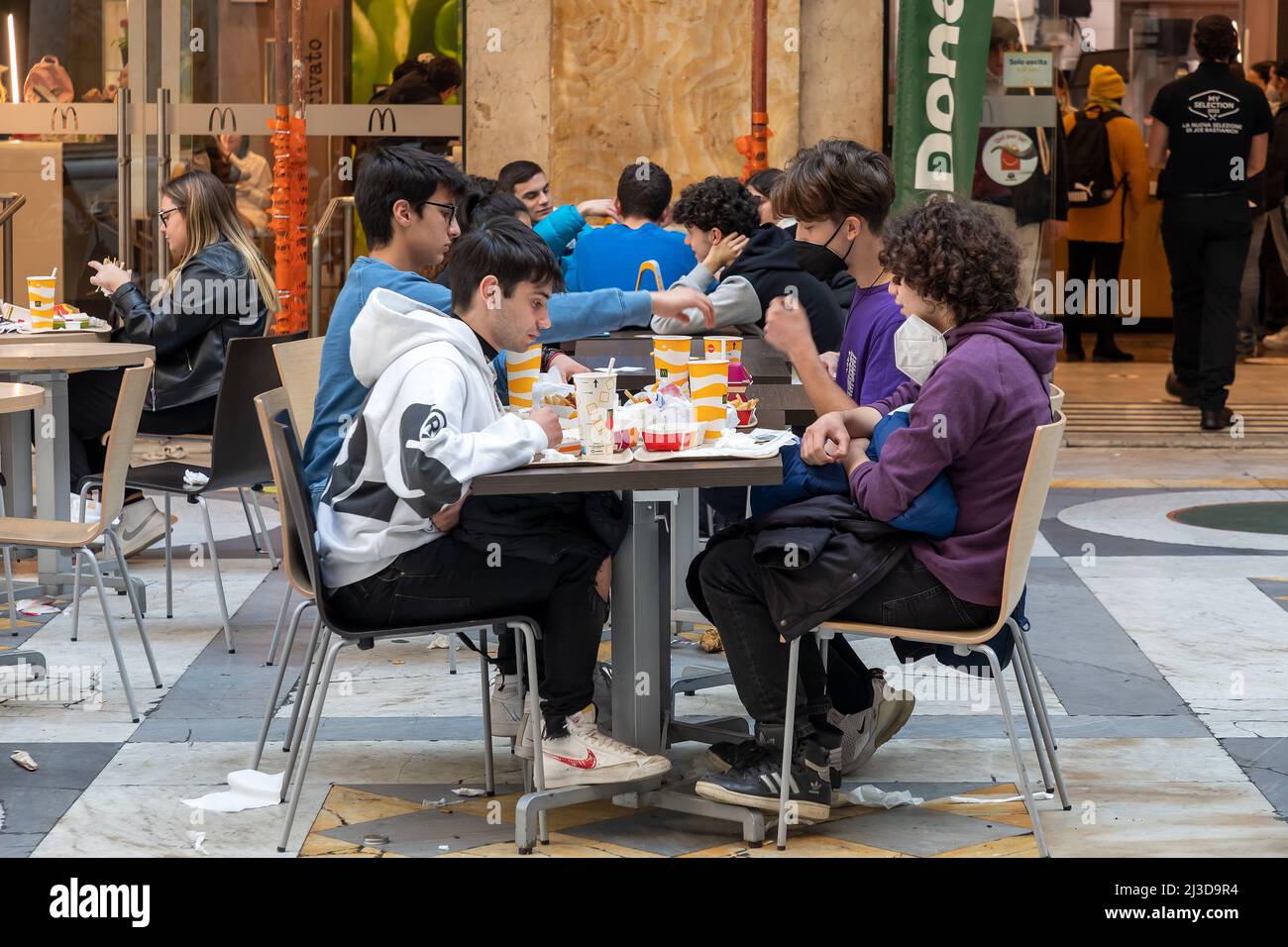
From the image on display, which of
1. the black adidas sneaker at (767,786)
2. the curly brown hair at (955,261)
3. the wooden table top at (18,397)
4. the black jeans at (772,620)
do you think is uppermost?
the curly brown hair at (955,261)

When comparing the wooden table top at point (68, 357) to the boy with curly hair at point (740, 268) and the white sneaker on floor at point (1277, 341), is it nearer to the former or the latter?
the boy with curly hair at point (740, 268)

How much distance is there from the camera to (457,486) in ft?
11.6

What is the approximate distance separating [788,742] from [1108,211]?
10.2m

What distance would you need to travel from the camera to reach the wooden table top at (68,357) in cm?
586

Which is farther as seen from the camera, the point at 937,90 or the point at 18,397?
the point at 937,90

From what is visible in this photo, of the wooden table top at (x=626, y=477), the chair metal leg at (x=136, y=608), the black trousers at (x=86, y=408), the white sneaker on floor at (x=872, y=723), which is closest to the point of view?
the wooden table top at (x=626, y=477)

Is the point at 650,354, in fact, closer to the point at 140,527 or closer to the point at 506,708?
the point at 506,708

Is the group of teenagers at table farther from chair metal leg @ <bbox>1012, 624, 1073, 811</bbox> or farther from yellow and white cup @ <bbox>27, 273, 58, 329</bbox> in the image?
yellow and white cup @ <bbox>27, 273, 58, 329</bbox>

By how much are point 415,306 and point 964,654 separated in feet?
4.83

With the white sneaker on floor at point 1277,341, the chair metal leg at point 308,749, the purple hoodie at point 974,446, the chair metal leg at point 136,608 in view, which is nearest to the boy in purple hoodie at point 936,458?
the purple hoodie at point 974,446

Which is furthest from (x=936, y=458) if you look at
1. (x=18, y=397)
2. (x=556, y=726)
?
(x=18, y=397)

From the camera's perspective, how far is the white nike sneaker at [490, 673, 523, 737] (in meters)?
4.43

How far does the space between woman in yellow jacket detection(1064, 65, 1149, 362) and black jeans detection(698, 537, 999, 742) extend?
961cm

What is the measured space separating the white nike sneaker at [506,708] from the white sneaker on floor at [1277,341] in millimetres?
10413
